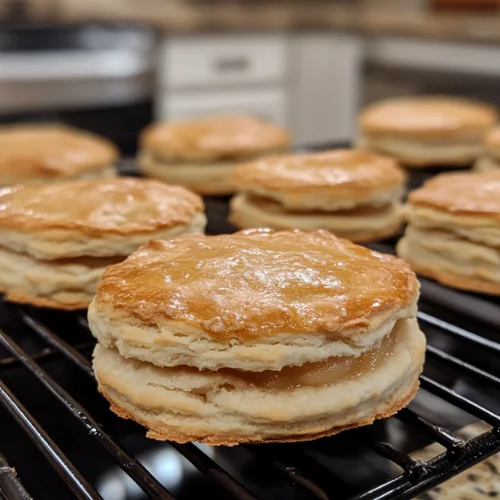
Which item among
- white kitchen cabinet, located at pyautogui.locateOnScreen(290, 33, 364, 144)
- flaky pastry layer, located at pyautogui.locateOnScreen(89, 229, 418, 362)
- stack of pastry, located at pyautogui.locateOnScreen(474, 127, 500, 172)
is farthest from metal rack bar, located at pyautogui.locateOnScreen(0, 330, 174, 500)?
white kitchen cabinet, located at pyautogui.locateOnScreen(290, 33, 364, 144)

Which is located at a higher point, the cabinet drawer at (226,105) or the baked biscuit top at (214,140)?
the baked biscuit top at (214,140)

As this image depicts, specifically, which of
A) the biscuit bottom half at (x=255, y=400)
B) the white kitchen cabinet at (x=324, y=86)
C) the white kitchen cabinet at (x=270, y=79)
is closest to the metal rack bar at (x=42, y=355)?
the biscuit bottom half at (x=255, y=400)

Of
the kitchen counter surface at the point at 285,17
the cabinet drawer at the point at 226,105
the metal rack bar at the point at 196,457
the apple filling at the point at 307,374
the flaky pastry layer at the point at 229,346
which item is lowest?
the cabinet drawer at the point at 226,105

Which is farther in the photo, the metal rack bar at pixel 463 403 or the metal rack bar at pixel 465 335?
the metal rack bar at pixel 465 335

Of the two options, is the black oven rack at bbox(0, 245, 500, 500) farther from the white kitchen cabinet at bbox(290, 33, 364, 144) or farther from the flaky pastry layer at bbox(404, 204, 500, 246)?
the white kitchen cabinet at bbox(290, 33, 364, 144)

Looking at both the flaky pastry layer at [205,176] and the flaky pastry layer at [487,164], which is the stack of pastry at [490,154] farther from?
the flaky pastry layer at [205,176]

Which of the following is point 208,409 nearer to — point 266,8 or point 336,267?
point 336,267
